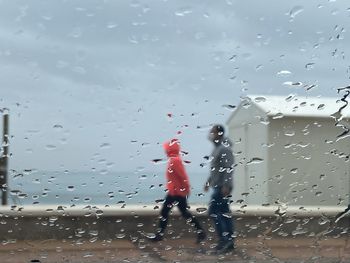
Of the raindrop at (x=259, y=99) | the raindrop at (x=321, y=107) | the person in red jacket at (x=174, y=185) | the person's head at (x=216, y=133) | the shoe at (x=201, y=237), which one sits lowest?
the shoe at (x=201, y=237)

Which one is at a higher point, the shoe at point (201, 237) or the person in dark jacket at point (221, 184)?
the person in dark jacket at point (221, 184)

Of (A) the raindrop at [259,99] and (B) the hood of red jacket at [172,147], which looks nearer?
(B) the hood of red jacket at [172,147]

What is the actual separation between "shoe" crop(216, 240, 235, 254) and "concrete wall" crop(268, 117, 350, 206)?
0.35 meters

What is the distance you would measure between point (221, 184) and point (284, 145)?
44 centimetres

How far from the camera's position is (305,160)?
4293 mm

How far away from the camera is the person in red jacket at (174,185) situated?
391 cm

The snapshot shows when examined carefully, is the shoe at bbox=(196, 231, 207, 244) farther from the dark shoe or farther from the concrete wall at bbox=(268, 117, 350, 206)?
the concrete wall at bbox=(268, 117, 350, 206)

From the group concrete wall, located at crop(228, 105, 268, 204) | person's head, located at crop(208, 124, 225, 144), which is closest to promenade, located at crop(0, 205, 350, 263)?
concrete wall, located at crop(228, 105, 268, 204)

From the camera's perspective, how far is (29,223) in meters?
3.89

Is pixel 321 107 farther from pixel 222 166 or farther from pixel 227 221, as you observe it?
pixel 227 221

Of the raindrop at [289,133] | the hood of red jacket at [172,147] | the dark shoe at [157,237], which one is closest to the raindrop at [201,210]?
the dark shoe at [157,237]

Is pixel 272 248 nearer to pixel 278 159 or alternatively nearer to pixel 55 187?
pixel 278 159

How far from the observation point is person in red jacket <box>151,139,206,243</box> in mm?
3908

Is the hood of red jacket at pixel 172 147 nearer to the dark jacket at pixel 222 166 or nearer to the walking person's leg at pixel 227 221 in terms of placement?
the dark jacket at pixel 222 166
